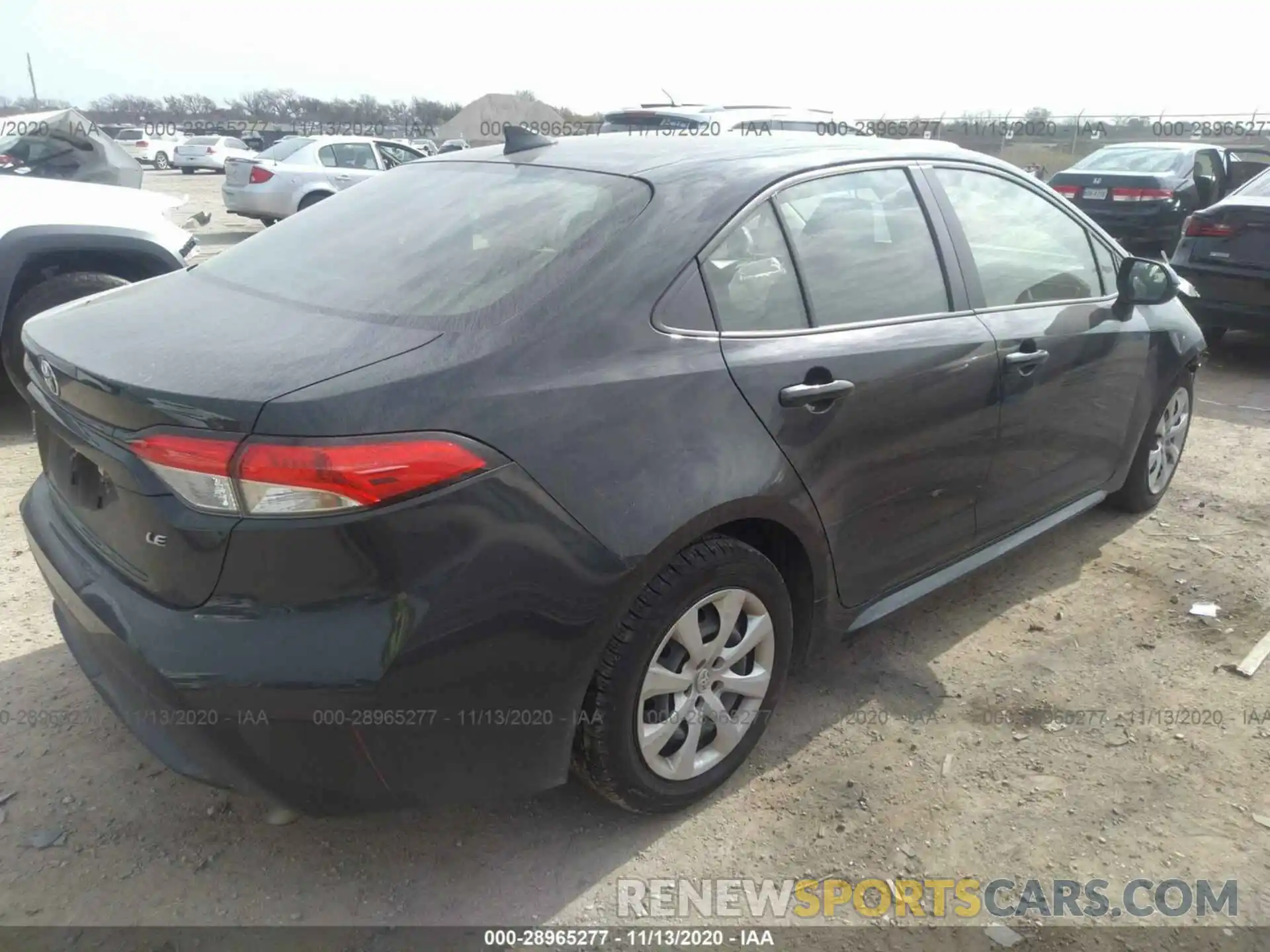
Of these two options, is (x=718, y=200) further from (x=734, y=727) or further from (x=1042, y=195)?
(x=1042, y=195)

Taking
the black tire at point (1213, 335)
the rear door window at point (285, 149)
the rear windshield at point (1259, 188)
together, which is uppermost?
the rear windshield at point (1259, 188)

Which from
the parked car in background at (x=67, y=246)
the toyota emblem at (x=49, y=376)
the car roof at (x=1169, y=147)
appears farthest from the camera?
the car roof at (x=1169, y=147)

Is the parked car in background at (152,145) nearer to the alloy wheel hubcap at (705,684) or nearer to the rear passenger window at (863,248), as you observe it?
the rear passenger window at (863,248)

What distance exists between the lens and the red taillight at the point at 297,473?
1.75 m

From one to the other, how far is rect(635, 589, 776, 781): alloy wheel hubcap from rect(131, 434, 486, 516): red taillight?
774 mm

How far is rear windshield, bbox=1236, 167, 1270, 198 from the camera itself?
23.7ft

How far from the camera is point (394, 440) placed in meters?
1.79

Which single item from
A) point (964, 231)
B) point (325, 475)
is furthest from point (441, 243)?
point (964, 231)

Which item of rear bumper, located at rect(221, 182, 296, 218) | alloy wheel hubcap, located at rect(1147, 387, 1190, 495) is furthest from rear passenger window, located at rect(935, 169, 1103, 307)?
rear bumper, located at rect(221, 182, 296, 218)

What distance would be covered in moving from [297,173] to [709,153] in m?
13.4

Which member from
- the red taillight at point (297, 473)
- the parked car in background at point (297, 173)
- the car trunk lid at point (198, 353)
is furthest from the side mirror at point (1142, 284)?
the parked car in background at point (297, 173)

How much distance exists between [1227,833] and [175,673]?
8.60ft

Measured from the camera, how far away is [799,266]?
2.57 metres

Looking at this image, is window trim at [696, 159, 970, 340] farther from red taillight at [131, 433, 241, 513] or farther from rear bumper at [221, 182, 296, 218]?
rear bumper at [221, 182, 296, 218]
